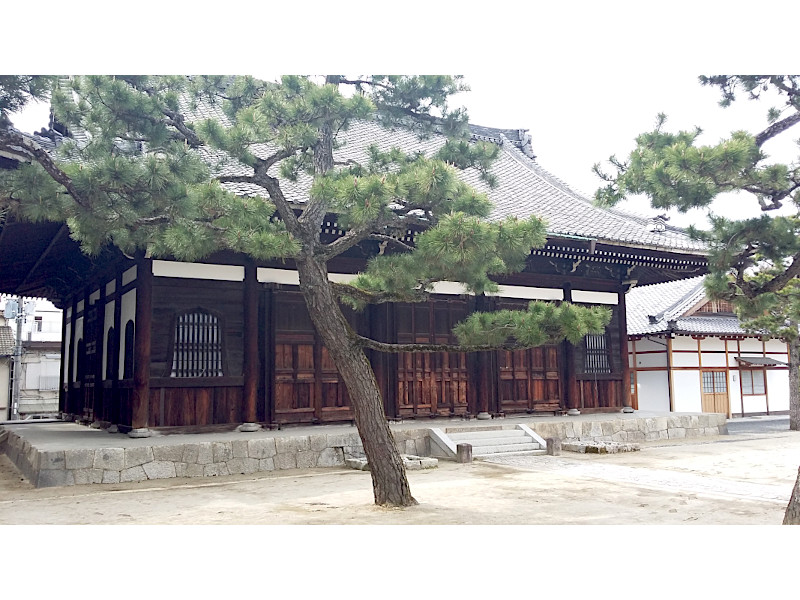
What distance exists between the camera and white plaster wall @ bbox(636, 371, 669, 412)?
20859 millimetres

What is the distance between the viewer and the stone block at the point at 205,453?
8953 mm

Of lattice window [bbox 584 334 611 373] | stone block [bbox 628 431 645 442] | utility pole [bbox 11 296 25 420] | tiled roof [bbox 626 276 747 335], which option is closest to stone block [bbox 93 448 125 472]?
stone block [bbox 628 431 645 442]

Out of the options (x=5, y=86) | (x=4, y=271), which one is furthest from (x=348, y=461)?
(x=4, y=271)

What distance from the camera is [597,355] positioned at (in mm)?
14625

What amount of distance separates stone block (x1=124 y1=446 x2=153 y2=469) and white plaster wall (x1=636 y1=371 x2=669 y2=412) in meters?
16.6

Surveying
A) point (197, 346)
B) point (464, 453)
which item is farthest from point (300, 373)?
point (464, 453)

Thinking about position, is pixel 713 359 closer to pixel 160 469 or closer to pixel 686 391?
pixel 686 391

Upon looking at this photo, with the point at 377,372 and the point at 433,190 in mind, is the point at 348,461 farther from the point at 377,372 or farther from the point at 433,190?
the point at 433,190

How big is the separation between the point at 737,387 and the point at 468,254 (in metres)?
19.6

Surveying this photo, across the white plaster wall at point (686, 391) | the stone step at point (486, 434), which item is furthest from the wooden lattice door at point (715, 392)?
the stone step at point (486, 434)

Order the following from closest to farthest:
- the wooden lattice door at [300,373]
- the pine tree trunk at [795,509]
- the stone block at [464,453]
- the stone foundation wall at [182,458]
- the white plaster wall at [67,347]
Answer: the pine tree trunk at [795,509]
the stone foundation wall at [182,458]
the stone block at [464,453]
the wooden lattice door at [300,373]
the white plaster wall at [67,347]

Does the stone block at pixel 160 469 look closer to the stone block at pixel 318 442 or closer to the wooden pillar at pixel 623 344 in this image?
the stone block at pixel 318 442

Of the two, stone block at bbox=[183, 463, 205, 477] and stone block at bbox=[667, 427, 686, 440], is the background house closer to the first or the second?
stone block at bbox=[667, 427, 686, 440]

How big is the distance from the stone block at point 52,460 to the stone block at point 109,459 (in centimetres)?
38
